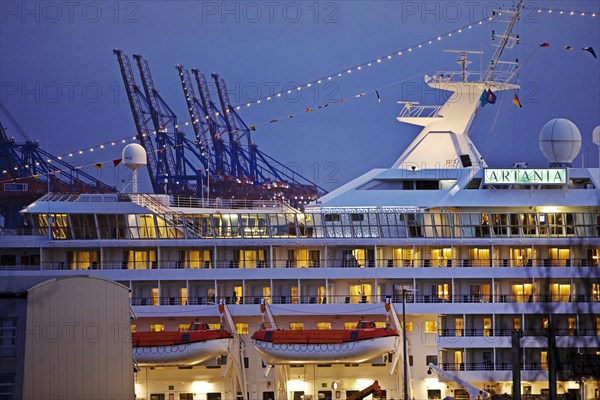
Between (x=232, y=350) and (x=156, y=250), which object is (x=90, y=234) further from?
(x=232, y=350)

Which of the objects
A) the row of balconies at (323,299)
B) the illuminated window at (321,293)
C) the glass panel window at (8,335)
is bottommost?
the glass panel window at (8,335)

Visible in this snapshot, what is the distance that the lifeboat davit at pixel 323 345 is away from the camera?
199ft

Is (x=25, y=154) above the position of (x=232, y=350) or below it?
above

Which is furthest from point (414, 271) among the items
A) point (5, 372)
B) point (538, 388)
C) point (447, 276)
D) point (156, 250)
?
point (5, 372)

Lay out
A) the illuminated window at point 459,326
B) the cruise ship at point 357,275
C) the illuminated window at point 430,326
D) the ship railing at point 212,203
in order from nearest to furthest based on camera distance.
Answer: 1. the cruise ship at point 357,275
2. the illuminated window at point 459,326
3. the illuminated window at point 430,326
4. the ship railing at point 212,203

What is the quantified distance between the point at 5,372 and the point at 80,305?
4.00 meters

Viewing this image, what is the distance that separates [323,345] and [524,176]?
1370 cm

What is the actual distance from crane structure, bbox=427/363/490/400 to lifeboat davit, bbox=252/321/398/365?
2507mm

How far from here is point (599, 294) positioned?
64688 mm

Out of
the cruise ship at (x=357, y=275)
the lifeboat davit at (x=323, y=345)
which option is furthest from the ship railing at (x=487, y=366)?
the lifeboat davit at (x=323, y=345)

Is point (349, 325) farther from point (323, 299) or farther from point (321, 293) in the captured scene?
point (321, 293)

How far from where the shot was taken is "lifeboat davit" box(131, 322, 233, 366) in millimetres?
60594

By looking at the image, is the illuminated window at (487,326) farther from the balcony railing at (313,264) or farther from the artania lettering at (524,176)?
the artania lettering at (524,176)

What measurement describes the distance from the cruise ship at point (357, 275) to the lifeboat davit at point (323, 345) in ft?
0.20
